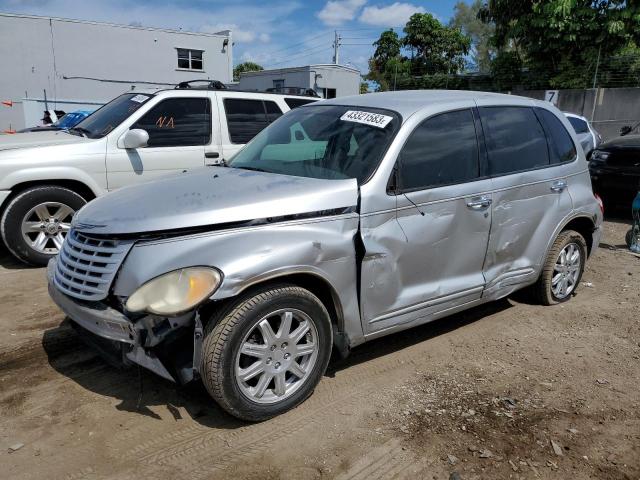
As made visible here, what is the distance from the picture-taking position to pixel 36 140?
5.93m

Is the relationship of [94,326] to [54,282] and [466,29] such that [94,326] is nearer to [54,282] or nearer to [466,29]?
[54,282]

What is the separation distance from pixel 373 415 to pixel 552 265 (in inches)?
98.6

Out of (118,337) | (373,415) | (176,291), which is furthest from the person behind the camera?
(373,415)

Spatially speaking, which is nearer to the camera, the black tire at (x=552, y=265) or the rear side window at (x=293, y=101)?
the black tire at (x=552, y=265)

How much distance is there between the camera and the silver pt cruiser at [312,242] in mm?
2863

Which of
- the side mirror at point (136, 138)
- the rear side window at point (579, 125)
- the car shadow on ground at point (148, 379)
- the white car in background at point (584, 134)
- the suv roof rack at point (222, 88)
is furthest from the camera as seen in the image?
the rear side window at point (579, 125)

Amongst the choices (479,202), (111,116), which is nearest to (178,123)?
(111,116)

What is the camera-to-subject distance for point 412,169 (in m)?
3.66

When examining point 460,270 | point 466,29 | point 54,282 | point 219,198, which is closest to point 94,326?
point 54,282

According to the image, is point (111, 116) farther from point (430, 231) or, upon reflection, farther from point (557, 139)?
point (557, 139)

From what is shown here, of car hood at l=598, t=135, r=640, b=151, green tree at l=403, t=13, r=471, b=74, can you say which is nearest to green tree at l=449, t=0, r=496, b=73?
green tree at l=403, t=13, r=471, b=74

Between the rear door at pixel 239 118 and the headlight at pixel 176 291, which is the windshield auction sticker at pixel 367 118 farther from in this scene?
the rear door at pixel 239 118

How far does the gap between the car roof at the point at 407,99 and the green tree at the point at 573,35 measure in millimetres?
15735

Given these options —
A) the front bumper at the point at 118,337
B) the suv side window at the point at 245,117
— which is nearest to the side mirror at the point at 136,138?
the suv side window at the point at 245,117
